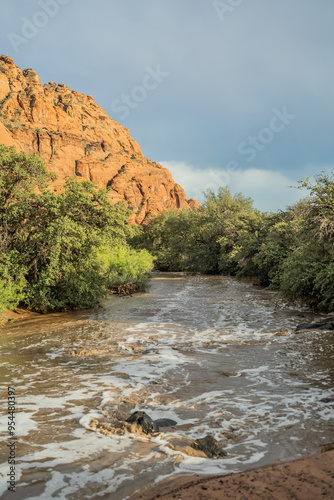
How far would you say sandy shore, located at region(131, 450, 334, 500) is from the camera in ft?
9.24

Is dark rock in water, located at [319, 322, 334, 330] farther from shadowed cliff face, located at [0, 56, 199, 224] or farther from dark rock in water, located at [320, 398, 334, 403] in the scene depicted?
shadowed cliff face, located at [0, 56, 199, 224]

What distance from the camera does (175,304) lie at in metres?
17.6

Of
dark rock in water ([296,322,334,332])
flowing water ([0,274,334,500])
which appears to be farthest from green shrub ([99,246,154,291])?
dark rock in water ([296,322,334,332])

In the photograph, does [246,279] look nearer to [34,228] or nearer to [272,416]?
[34,228]

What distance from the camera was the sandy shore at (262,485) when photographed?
2816 millimetres

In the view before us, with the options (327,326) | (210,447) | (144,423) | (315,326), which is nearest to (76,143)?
(315,326)

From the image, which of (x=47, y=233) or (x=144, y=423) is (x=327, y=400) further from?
(x=47, y=233)

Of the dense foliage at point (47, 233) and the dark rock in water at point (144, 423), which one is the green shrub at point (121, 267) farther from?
the dark rock in water at point (144, 423)

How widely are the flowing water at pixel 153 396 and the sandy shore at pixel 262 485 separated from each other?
0.28 m

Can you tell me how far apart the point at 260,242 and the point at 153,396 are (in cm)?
2490

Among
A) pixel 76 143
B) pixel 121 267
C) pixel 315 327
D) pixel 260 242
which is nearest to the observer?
pixel 315 327

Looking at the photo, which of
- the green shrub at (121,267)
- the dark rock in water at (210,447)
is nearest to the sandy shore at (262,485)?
the dark rock in water at (210,447)

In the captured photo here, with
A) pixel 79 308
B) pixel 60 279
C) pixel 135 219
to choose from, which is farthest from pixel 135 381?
pixel 135 219

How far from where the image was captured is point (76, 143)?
105375mm
